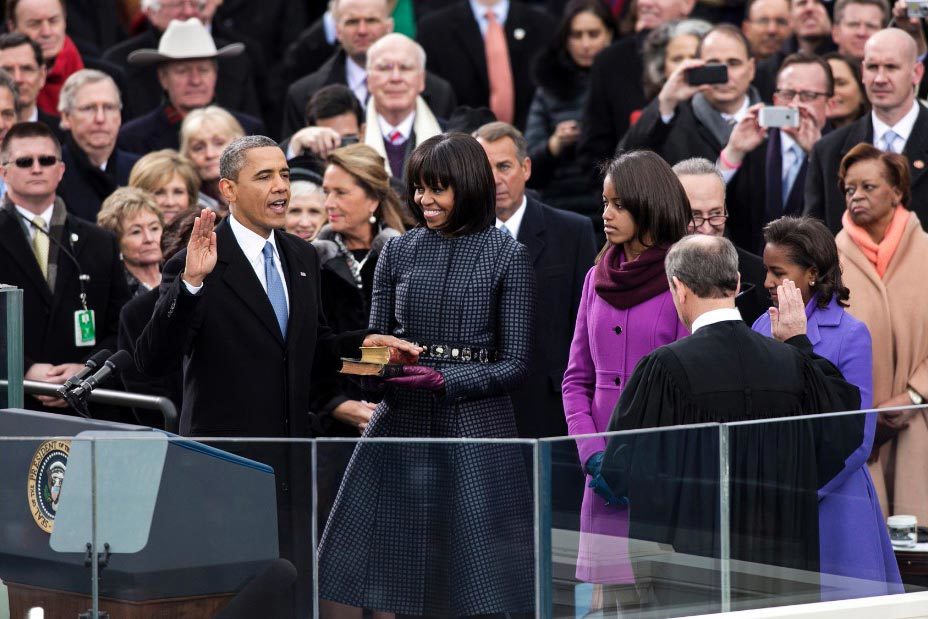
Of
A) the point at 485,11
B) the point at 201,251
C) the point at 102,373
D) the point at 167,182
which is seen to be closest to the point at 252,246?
the point at 201,251

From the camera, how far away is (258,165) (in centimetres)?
602

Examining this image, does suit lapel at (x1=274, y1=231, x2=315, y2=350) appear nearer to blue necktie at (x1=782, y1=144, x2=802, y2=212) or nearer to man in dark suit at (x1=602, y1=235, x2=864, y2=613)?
man in dark suit at (x1=602, y1=235, x2=864, y2=613)

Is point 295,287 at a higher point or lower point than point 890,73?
lower

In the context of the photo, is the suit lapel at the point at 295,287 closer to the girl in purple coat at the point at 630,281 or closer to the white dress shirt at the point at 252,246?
the white dress shirt at the point at 252,246

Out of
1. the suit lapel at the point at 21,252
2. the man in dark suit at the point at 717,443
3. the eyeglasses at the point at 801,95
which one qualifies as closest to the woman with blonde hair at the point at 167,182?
the suit lapel at the point at 21,252

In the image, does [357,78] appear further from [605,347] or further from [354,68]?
[605,347]

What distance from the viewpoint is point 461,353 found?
228 inches

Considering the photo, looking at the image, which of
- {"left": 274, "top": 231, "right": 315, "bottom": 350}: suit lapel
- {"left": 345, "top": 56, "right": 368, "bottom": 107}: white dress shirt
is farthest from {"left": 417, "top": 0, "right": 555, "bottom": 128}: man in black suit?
{"left": 274, "top": 231, "right": 315, "bottom": 350}: suit lapel

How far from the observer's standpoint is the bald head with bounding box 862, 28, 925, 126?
27.2 feet

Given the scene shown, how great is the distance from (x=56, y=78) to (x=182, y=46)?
0.88 m

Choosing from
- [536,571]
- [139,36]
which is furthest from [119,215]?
[536,571]

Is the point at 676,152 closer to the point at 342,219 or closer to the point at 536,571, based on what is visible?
the point at 342,219

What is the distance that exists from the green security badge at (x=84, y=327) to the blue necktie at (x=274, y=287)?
199 cm

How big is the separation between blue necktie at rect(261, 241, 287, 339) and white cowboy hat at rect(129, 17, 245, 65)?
4244 millimetres
